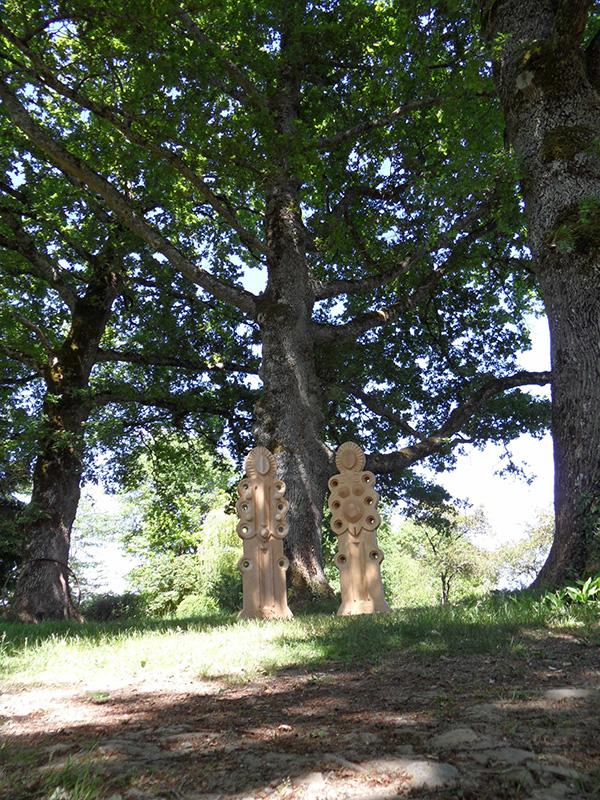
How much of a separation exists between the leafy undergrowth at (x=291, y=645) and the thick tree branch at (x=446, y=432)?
6.76m

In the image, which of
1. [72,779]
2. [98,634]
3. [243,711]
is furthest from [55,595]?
[72,779]

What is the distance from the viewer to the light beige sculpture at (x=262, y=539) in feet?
30.0

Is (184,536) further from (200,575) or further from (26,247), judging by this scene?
(26,247)

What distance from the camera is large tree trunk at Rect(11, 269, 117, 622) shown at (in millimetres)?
13875

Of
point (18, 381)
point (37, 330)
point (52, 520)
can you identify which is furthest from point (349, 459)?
point (18, 381)

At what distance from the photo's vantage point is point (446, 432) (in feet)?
47.4

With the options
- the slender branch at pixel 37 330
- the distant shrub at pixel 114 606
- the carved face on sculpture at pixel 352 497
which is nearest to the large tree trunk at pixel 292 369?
the carved face on sculpture at pixel 352 497

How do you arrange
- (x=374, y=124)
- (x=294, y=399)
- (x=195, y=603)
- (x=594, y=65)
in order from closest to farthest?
1. (x=594, y=65)
2. (x=294, y=399)
3. (x=374, y=124)
4. (x=195, y=603)

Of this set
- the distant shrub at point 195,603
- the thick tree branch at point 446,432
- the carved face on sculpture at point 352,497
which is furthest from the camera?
the distant shrub at point 195,603

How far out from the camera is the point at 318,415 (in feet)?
41.0

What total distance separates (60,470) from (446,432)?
9.13 metres

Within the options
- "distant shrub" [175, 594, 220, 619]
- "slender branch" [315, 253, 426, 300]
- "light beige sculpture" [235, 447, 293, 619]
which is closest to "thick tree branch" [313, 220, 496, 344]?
"slender branch" [315, 253, 426, 300]

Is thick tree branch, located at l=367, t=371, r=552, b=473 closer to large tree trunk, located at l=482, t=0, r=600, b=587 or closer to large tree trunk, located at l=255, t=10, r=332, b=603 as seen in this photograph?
large tree trunk, located at l=255, t=10, r=332, b=603

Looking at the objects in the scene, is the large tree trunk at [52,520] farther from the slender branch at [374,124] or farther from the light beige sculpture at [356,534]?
the slender branch at [374,124]
